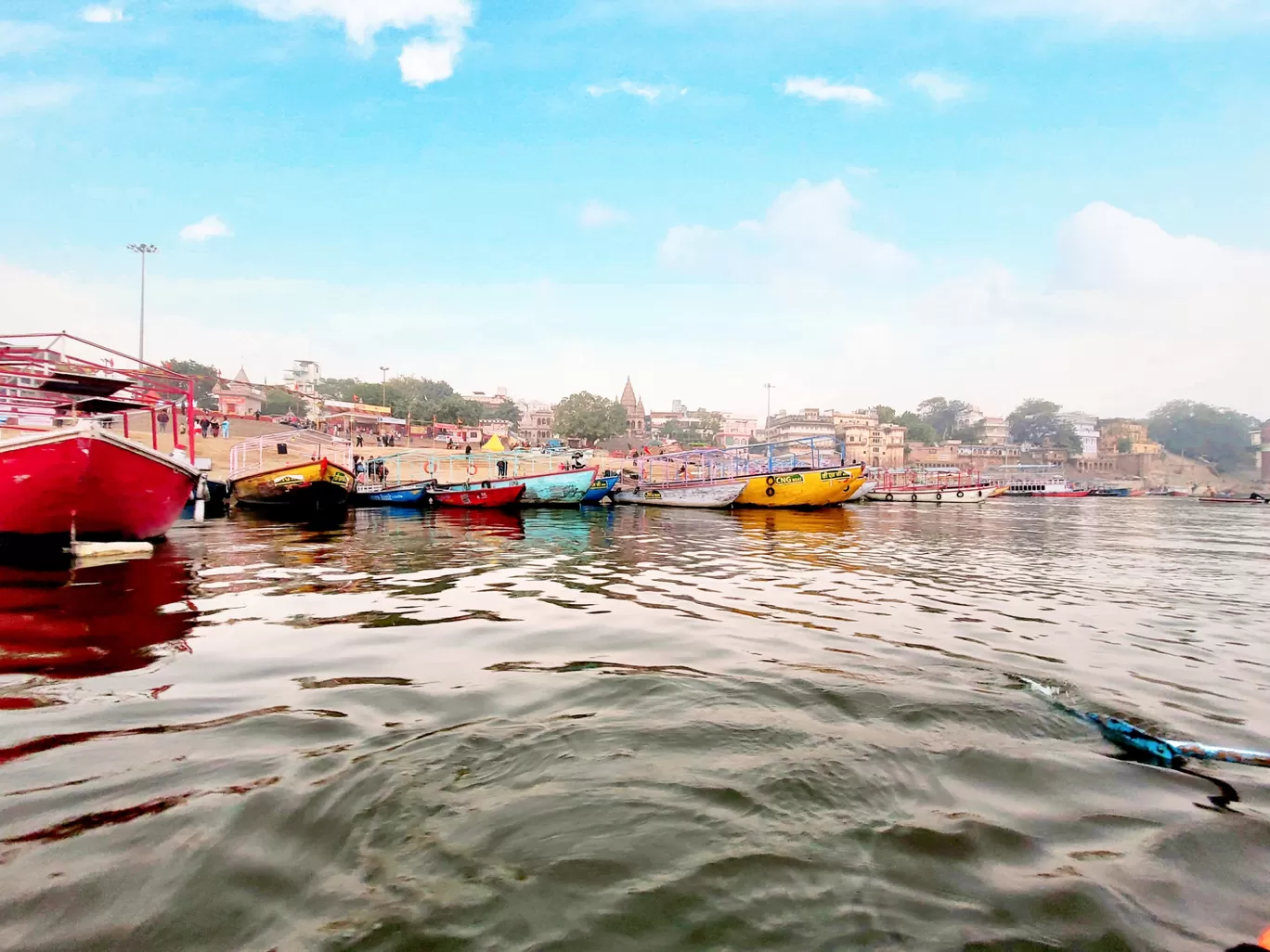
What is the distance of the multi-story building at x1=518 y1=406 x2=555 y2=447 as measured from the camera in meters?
140

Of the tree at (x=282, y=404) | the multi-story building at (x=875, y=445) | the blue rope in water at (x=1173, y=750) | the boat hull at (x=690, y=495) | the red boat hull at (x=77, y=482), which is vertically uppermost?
the tree at (x=282, y=404)

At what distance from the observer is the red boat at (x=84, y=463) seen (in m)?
10.1

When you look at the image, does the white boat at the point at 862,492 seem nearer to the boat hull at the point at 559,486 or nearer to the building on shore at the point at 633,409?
the boat hull at the point at 559,486

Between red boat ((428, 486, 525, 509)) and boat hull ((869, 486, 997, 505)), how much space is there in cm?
3223

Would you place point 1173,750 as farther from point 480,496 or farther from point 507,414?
point 507,414

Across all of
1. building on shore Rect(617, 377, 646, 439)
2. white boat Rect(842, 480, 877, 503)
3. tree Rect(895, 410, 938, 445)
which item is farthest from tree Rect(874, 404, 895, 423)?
white boat Rect(842, 480, 877, 503)

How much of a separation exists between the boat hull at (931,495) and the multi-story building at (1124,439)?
4202 inches

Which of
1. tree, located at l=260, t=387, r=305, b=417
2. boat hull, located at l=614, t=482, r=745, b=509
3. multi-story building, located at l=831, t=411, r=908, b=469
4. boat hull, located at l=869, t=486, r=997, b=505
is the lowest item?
boat hull, located at l=869, t=486, r=997, b=505

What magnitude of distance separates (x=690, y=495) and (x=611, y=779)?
32095 millimetres

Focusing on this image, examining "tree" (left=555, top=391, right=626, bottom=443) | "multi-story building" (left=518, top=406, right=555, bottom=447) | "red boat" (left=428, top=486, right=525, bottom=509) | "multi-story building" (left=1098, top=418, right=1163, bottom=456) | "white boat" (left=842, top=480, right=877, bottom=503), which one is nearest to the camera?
"red boat" (left=428, top=486, right=525, bottom=509)

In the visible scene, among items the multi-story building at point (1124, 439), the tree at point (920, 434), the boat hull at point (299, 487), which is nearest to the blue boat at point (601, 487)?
the boat hull at point (299, 487)

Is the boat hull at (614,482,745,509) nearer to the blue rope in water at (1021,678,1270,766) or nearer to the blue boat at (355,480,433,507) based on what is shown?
the blue boat at (355,480,433,507)

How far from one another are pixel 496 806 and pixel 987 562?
13218 mm

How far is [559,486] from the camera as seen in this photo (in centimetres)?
3166
